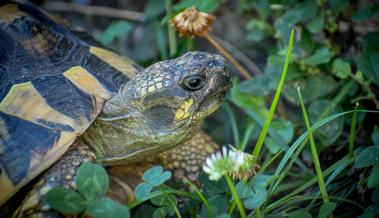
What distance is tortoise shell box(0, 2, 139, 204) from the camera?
1581 mm

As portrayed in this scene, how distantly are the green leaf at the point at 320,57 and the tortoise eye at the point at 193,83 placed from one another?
991 mm

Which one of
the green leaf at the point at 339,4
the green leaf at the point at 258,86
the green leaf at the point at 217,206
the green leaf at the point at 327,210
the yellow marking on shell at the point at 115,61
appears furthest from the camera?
the green leaf at the point at 258,86

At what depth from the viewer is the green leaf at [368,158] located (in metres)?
1.54

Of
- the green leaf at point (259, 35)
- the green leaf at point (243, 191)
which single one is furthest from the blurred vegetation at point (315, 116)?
the green leaf at point (243, 191)

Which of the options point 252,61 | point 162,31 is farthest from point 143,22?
point 252,61

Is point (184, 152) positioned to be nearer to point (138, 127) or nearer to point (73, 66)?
point (138, 127)

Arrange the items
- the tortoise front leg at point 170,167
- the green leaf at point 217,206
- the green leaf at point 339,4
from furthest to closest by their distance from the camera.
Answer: the green leaf at point 339,4, the tortoise front leg at point 170,167, the green leaf at point 217,206

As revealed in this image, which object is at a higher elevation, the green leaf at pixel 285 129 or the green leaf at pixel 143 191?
the green leaf at pixel 143 191

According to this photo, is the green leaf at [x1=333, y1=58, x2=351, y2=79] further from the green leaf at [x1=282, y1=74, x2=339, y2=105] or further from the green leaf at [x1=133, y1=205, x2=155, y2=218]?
the green leaf at [x1=133, y1=205, x2=155, y2=218]

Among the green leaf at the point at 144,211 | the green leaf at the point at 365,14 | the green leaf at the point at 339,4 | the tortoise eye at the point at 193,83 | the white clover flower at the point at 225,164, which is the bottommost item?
the green leaf at the point at 144,211

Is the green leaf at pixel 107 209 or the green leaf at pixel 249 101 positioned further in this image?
the green leaf at pixel 249 101

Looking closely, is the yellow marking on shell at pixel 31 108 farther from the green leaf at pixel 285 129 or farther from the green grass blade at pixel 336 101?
the green grass blade at pixel 336 101

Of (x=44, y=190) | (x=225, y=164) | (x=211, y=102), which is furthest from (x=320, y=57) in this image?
(x=44, y=190)

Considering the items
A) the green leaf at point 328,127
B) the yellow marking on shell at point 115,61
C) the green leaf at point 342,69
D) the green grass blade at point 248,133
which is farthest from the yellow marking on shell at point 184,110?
the green leaf at point 342,69
